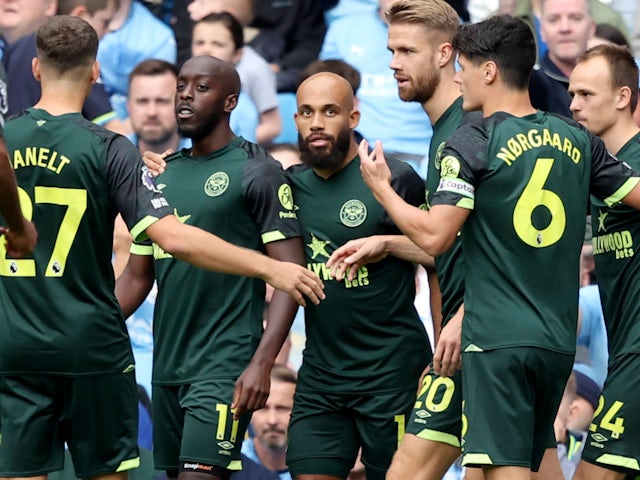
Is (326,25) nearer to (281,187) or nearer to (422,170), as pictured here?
(422,170)

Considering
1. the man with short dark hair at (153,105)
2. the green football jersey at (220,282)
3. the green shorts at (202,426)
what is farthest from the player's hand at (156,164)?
the man with short dark hair at (153,105)

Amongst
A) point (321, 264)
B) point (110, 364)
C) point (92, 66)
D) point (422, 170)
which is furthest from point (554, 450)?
point (422, 170)

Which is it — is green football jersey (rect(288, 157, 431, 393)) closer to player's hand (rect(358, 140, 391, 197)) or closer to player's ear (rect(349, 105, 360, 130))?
player's ear (rect(349, 105, 360, 130))

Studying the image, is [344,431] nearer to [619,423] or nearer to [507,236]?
[619,423]

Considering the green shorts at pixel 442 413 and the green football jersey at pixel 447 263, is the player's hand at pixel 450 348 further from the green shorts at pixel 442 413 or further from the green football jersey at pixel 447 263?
the green football jersey at pixel 447 263

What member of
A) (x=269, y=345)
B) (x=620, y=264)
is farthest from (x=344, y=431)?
(x=620, y=264)

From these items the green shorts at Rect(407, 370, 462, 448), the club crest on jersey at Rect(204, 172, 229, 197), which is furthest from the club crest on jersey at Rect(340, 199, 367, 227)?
the green shorts at Rect(407, 370, 462, 448)

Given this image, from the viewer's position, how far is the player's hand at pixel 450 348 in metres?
6.71

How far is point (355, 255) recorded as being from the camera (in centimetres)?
727

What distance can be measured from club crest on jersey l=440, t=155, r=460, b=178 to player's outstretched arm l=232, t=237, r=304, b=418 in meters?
1.35

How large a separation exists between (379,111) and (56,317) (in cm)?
526

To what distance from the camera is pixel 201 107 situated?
7.58m

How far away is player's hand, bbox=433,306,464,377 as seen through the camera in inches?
264

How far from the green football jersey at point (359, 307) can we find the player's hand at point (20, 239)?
2.03m
